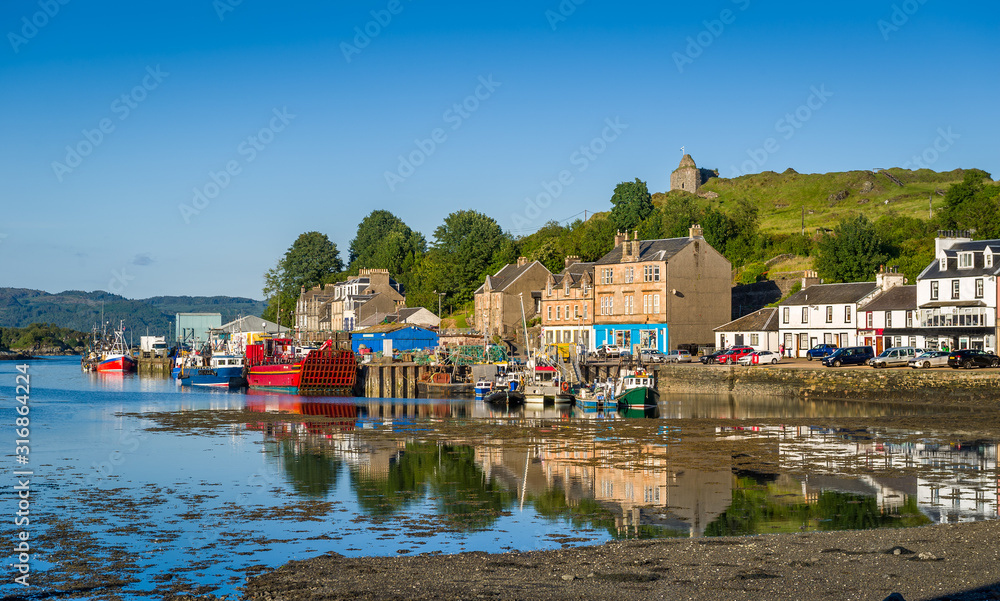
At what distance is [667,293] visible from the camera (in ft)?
274

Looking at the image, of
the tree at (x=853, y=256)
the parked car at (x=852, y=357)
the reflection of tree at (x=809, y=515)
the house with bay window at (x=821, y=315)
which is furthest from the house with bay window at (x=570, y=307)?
the reflection of tree at (x=809, y=515)

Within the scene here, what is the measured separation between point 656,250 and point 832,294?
1628 cm

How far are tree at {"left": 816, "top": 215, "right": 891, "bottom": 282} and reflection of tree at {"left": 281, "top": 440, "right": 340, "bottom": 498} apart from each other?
218ft

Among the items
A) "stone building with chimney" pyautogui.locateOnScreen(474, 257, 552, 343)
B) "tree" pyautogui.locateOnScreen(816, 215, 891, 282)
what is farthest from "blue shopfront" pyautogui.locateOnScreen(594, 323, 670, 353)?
"tree" pyautogui.locateOnScreen(816, 215, 891, 282)

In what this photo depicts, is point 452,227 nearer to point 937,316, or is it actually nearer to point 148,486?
point 937,316

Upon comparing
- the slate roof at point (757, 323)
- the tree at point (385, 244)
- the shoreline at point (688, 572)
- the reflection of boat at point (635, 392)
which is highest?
the tree at point (385, 244)

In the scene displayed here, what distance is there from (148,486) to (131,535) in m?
8.03

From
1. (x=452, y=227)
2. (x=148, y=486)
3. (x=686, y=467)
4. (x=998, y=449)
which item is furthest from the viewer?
(x=452, y=227)

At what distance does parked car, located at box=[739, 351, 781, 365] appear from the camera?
72.6 metres

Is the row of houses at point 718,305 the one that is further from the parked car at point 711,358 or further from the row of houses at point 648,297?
the parked car at point 711,358

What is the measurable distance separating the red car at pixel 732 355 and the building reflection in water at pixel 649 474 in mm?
26562

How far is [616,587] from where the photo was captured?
1623 cm

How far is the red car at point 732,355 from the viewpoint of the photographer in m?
73.7

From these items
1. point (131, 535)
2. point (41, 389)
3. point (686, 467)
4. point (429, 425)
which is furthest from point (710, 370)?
point (41, 389)
